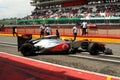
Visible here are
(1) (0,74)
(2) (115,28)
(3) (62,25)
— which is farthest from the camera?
(3) (62,25)

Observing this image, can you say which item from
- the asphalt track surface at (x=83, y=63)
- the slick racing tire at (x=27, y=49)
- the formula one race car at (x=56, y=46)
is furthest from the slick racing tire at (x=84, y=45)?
the slick racing tire at (x=27, y=49)

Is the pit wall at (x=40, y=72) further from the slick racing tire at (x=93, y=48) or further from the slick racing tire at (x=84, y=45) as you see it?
the slick racing tire at (x=84, y=45)

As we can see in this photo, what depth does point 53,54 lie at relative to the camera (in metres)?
14.4

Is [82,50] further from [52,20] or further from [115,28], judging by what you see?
[52,20]

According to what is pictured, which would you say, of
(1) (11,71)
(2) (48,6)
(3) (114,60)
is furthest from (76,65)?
(2) (48,6)

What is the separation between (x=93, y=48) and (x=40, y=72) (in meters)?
4.22

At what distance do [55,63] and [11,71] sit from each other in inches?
89.5

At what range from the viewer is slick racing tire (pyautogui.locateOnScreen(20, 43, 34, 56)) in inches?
546

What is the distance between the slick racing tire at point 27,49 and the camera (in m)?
13.9

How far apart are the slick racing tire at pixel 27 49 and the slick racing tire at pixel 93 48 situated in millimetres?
2955

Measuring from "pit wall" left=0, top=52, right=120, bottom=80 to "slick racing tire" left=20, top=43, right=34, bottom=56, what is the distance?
163cm

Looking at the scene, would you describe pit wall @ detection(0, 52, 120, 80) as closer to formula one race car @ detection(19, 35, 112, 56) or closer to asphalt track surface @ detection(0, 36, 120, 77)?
asphalt track surface @ detection(0, 36, 120, 77)

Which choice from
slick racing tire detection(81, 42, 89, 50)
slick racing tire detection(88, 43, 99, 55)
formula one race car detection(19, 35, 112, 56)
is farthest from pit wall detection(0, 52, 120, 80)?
slick racing tire detection(81, 42, 89, 50)

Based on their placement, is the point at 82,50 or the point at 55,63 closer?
the point at 55,63
